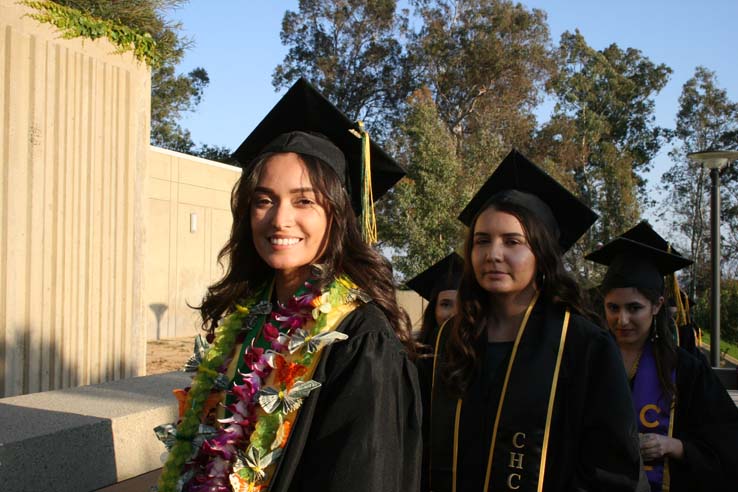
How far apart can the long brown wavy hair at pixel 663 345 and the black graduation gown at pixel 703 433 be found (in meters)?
0.05

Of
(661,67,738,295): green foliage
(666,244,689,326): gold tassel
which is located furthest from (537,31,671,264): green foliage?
(666,244,689,326): gold tassel

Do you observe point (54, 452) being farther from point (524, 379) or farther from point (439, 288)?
point (439, 288)

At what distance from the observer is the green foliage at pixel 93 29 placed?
16.6 ft

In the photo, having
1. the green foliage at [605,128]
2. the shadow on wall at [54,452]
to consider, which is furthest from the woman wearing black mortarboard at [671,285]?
the green foliage at [605,128]

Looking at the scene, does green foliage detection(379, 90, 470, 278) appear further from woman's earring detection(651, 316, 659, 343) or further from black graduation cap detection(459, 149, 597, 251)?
black graduation cap detection(459, 149, 597, 251)

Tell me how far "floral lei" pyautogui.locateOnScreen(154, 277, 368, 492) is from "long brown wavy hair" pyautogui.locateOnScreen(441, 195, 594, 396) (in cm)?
72

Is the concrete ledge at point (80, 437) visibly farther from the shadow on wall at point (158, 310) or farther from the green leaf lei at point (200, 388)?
the shadow on wall at point (158, 310)

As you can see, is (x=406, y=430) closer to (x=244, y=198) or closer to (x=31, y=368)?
(x=244, y=198)

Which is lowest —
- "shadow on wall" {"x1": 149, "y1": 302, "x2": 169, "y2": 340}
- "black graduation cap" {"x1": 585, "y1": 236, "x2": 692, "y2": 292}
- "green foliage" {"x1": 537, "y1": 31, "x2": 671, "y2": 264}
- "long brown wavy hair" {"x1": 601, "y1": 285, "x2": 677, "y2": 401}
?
"shadow on wall" {"x1": 149, "y1": 302, "x2": 169, "y2": 340}

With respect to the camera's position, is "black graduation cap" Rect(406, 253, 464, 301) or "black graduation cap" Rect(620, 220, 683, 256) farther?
"black graduation cap" Rect(406, 253, 464, 301)

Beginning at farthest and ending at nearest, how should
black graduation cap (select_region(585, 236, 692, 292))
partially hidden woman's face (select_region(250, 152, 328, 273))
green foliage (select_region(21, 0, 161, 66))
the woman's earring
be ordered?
green foliage (select_region(21, 0, 161, 66))
black graduation cap (select_region(585, 236, 692, 292))
the woman's earring
partially hidden woman's face (select_region(250, 152, 328, 273))

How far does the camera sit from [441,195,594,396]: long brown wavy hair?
99.7 inches

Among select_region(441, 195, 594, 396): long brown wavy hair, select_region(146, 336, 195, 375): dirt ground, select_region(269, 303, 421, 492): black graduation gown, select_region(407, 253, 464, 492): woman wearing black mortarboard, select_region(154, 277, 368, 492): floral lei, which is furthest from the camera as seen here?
select_region(146, 336, 195, 375): dirt ground

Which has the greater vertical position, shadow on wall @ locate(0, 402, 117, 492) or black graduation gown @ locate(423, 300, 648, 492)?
black graduation gown @ locate(423, 300, 648, 492)
